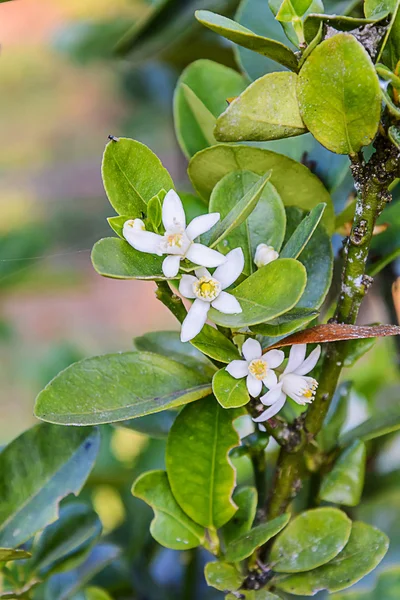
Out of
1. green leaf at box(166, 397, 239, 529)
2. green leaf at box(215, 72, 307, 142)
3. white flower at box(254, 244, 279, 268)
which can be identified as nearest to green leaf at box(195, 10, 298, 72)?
green leaf at box(215, 72, 307, 142)

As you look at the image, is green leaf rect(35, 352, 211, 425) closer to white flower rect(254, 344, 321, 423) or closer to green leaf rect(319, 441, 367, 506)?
white flower rect(254, 344, 321, 423)

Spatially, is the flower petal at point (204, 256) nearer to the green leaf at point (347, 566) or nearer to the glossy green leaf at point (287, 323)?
the glossy green leaf at point (287, 323)

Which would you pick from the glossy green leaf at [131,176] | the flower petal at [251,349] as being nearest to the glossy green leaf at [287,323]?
the flower petal at [251,349]

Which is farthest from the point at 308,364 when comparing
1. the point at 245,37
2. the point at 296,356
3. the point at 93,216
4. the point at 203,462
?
the point at 93,216

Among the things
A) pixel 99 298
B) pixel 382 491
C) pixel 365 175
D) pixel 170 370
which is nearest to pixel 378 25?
pixel 365 175

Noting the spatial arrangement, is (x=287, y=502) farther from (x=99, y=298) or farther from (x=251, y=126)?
(x=99, y=298)

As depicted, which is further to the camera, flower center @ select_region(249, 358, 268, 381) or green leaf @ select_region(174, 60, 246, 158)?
green leaf @ select_region(174, 60, 246, 158)
